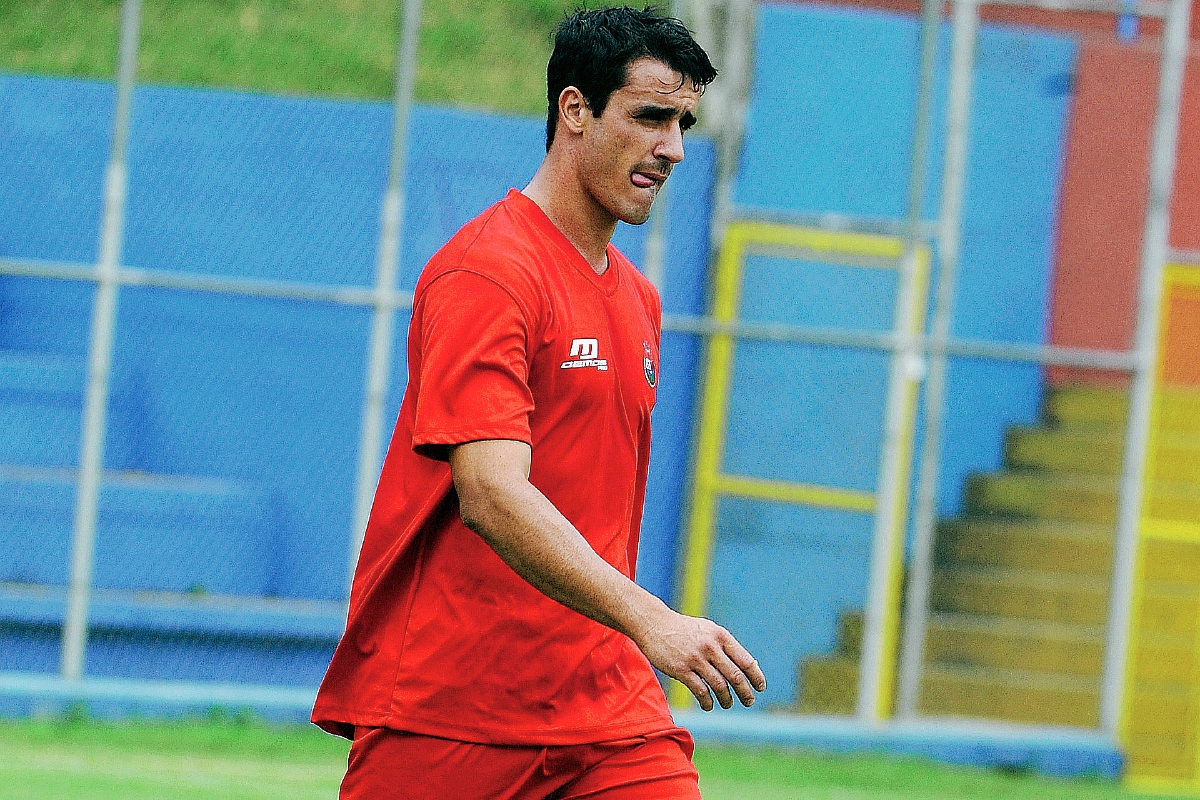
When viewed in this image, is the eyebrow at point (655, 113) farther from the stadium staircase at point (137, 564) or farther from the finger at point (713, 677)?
the stadium staircase at point (137, 564)

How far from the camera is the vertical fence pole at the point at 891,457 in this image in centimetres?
865

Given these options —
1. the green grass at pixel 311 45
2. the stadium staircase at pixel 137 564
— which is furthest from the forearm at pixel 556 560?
the green grass at pixel 311 45

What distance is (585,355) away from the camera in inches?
110

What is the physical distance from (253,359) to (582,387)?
6963 mm

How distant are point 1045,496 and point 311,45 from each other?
214 inches

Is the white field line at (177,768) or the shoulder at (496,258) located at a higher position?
the shoulder at (496,258)

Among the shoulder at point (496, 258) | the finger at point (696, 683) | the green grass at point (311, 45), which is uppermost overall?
the green grass at point (311, 45)

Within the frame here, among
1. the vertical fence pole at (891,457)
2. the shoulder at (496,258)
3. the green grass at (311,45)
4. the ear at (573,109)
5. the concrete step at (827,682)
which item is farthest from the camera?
the green grass at (311,45)

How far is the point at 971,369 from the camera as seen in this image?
995 centimetres

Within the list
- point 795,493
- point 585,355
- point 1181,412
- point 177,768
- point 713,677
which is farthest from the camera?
point 1181,412

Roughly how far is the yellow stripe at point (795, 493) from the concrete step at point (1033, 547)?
33.0 inches

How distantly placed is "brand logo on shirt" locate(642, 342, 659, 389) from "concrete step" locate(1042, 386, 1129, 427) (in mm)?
7498

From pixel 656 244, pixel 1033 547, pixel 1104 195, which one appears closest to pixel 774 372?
pixel 656 244

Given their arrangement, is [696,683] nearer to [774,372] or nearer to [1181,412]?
[774,372]
